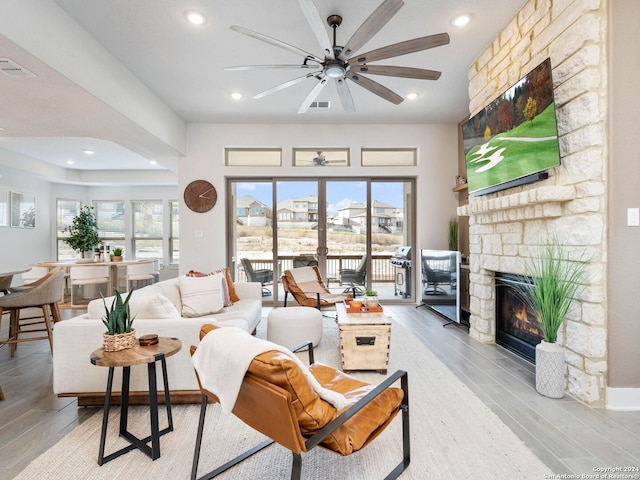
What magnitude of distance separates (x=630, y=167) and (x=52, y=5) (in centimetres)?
446

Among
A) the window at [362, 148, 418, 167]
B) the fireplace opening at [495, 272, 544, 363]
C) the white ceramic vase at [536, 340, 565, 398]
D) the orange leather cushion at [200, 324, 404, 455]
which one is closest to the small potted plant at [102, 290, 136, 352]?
the orange leather cushion at [200, 324, 404, 455]

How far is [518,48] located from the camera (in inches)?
117

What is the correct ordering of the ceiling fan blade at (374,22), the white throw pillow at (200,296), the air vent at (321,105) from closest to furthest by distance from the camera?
the ceiling fan blade at (374,22) < the white throw pillow at (200,296) < the air vent at (321,105)

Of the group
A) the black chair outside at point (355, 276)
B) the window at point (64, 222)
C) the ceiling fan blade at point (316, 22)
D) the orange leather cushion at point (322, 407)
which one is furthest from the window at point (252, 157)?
the window at point (64, 222)

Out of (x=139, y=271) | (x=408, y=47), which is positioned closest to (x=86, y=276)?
(x=139, y=271)

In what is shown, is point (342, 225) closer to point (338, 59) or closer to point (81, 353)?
point (338, 59)

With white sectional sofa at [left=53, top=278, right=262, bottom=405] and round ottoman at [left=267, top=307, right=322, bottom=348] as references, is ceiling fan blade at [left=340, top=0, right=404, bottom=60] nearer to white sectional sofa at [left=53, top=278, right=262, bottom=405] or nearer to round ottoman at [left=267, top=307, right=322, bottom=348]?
white sectional sofa at [left=53, top=278, right=262, bottom=405]

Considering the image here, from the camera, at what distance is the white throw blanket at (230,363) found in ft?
4.21

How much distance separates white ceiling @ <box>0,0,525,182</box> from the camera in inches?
109

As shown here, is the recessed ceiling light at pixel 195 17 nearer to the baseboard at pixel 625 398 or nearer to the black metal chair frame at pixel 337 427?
the black metal chair frame at pixel 337 427

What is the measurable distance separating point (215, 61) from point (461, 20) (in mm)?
2545

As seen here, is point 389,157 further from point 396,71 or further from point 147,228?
point 147,228

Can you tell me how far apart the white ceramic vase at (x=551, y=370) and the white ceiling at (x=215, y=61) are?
2.87m

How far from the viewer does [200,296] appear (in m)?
3.28
